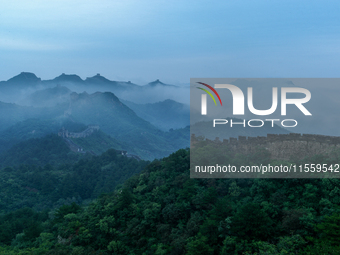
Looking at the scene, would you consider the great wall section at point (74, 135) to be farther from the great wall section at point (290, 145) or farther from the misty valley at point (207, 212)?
the great wall section at point (290, 145)

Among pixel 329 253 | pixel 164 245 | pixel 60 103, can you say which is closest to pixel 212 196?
pixel 164 245

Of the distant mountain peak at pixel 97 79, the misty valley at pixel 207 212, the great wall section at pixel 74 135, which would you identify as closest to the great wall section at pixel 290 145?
the misty valley at pixel 207 212

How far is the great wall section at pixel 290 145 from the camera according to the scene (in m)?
14.4

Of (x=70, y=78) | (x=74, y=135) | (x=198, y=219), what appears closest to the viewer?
(x=198, y=219)

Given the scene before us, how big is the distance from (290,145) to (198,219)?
19.8 ft

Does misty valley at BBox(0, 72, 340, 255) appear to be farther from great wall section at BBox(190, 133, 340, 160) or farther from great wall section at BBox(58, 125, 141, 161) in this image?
great wall section at BBox(58, 125, 141, 161)

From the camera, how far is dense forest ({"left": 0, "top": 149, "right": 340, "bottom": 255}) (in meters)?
10.8

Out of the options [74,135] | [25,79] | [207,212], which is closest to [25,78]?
[25,79]

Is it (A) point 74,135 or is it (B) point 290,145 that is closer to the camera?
(B) point 290,145

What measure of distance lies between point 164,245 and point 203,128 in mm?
26384

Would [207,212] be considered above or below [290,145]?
below

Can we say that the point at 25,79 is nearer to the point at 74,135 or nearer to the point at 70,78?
the point at 70,78

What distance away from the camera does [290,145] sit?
50.8ft

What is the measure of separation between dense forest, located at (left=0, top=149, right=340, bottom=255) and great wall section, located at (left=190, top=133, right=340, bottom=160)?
828 millimetres
